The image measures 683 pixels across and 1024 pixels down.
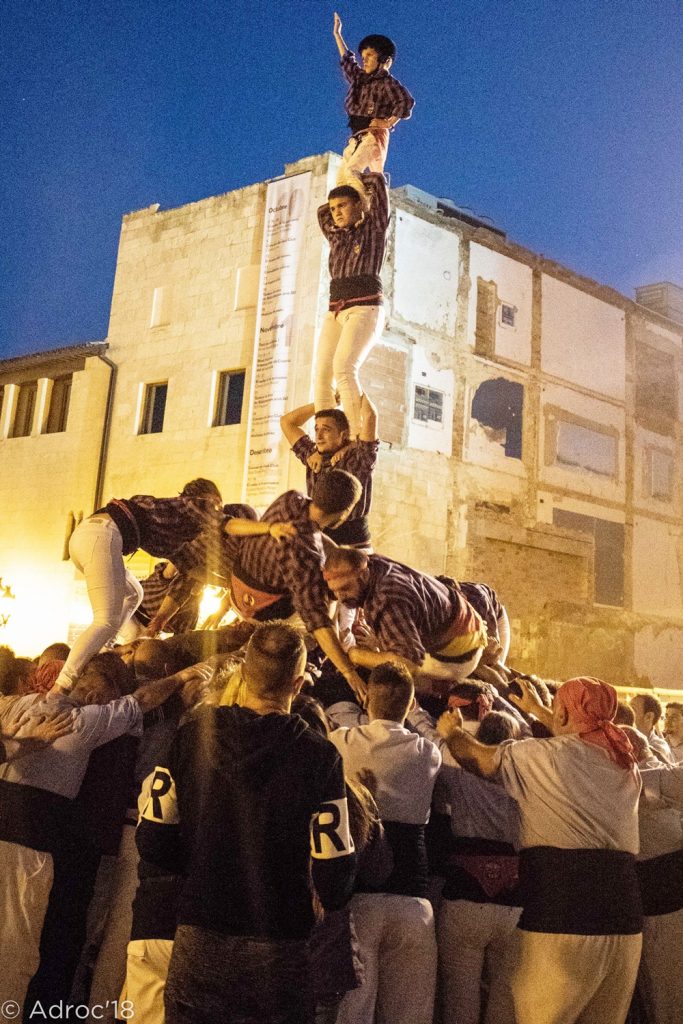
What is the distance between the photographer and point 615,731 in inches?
149

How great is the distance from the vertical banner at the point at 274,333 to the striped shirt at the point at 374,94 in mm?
7304

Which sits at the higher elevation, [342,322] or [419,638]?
[342,322]

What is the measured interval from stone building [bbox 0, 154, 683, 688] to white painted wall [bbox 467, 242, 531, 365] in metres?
0.05

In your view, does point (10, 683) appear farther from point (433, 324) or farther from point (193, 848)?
point (433, 324)

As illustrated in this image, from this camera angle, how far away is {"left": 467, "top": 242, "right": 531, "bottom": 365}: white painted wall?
18000 mm

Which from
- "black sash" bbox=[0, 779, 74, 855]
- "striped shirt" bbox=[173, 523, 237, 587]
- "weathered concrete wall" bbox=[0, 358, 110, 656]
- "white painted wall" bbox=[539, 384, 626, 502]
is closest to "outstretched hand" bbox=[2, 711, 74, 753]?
"black sash" bbox=[0, 779, 74, 855]

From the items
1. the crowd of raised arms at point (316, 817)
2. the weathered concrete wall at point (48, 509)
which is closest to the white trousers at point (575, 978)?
the crowd of raised arms at point (316, 817)

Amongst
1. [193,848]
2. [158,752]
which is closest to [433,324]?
[158,752]

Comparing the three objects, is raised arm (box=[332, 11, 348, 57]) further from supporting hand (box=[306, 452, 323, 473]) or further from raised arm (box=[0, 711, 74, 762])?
raised arm (box=[0, 711, 74, 762])

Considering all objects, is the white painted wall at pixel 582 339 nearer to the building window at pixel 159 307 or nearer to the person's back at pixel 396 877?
the building window at pixel 159 307

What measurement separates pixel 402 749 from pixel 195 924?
4.40ft

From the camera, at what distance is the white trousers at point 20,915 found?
3.89 meters

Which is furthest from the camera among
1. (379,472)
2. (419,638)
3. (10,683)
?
(379,472)

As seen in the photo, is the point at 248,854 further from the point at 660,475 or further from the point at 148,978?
Answer: the point at 660,475
